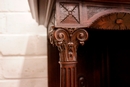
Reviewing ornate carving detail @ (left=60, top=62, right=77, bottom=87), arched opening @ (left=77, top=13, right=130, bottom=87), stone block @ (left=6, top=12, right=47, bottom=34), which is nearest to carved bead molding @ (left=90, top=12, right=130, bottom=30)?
ornate carving detail @ (left=60, top=62, right=77, bottom=87)

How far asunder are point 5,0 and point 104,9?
0.86m

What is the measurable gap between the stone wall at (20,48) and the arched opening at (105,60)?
0.28 m

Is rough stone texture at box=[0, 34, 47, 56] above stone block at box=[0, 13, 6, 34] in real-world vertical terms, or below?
below

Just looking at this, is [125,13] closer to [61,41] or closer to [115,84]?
[61,41]

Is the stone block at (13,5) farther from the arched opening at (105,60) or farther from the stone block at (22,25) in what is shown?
the arched opening at (105,60)

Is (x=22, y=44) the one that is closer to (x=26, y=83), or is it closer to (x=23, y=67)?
(x=23, y=67)

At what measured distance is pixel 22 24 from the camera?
1312mm

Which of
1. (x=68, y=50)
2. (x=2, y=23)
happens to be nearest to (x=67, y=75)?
(x=68, y=50)

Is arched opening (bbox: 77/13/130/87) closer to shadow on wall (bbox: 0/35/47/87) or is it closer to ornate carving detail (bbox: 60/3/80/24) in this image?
shadow on wall (bbox: 0/35/47/87)

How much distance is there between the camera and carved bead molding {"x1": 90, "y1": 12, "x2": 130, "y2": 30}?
2.30 feet

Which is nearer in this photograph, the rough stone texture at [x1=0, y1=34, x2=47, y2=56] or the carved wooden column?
the carved wooden column

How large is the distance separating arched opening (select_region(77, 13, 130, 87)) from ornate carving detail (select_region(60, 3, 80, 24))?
2.10 ft

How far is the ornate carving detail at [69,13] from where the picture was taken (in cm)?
64

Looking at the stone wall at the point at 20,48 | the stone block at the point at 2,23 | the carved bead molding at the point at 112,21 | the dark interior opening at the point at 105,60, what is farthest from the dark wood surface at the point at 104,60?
the carved bead molding at the point at 112,21
